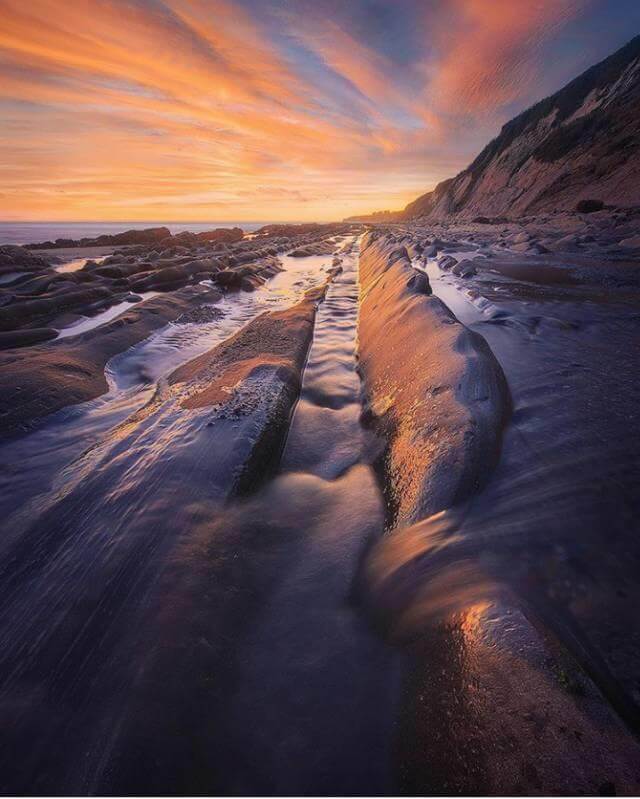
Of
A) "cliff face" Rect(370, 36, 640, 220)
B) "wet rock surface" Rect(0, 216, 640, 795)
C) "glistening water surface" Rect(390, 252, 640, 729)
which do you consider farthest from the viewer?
"cliff face" Rect(370, 36, 640, 220)

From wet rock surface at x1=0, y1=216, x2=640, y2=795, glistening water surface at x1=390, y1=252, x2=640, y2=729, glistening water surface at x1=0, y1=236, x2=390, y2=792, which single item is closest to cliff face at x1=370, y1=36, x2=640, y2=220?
glistening water surface at x1=390, y1=252, x2=640, y2=729

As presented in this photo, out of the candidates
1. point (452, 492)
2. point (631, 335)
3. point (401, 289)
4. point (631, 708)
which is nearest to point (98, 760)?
point (631, 708)

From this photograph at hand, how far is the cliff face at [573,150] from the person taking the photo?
1762 centimetres

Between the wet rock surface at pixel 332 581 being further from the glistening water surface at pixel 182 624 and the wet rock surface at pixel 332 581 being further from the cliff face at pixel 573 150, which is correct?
the cliff face at pixel 573 150

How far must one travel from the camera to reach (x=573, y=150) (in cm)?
2225

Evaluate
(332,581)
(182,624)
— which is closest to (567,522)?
(332,581)

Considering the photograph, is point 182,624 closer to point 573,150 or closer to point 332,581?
point 332,581

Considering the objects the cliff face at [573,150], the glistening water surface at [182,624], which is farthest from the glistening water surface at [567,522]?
the cliff face at [573,150]

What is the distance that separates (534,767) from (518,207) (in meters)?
32.3

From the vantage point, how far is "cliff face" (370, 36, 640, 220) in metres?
17.6

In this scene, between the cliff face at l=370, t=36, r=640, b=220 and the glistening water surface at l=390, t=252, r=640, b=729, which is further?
the cliff face at l=370, t=36, r=640, b=220

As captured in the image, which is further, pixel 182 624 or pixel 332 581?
pixel 332 581

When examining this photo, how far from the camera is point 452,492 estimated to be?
163cm

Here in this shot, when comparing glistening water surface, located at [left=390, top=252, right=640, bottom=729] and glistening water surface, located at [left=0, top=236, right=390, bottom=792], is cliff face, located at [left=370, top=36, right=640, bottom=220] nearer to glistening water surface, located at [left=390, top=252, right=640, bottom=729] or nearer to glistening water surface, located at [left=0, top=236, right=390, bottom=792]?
glistening water surface, located at [left=390, top=252, right=640, bottom=729]
